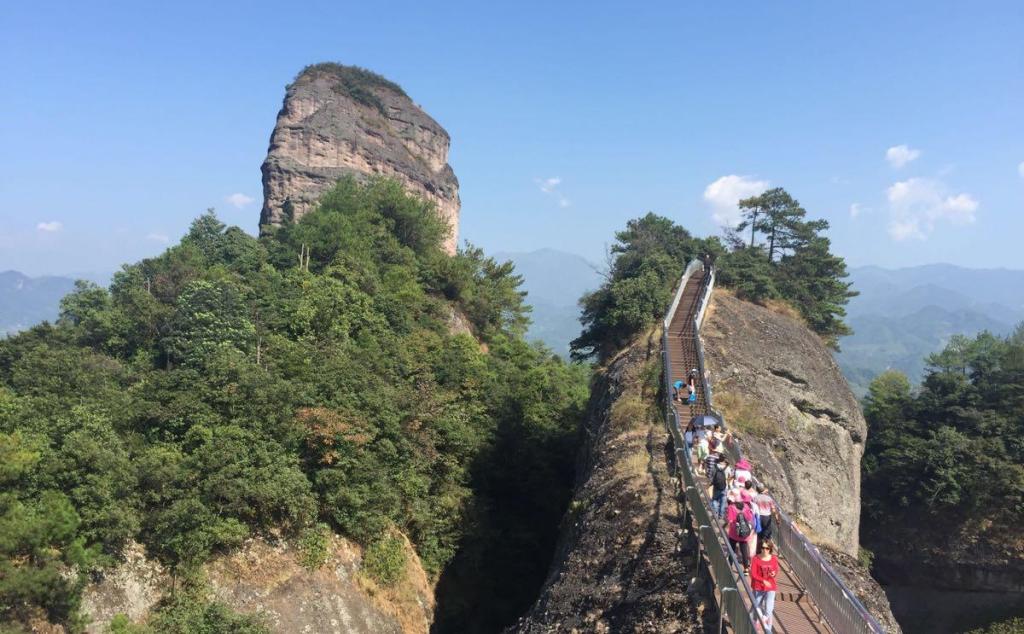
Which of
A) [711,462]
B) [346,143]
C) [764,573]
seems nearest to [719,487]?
[711,462]

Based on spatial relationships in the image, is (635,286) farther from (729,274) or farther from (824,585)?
(824,585)

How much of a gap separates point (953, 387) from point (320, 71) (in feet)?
201

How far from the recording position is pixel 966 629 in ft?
93.2

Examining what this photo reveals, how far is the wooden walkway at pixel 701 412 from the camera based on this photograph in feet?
28.0

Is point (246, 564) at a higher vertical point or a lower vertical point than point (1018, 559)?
lower

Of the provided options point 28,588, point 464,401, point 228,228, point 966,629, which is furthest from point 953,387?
point 228,228

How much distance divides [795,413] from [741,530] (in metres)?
13.3

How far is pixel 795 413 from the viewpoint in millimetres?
20766

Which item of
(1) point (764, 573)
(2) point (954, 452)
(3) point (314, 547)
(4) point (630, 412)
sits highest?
(2) point (954, 452)

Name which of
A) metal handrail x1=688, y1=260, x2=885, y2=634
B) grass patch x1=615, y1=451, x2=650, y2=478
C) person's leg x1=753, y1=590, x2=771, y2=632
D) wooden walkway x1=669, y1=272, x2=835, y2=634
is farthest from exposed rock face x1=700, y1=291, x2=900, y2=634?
person's leg x1=753, y1=590, x2=771, y2=632

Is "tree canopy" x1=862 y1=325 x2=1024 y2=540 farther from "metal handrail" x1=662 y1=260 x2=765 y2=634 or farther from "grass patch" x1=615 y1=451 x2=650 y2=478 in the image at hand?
"metal handrail" x1=662 y1=260 x2=765 y2=634

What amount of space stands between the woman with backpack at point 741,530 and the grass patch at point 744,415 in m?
8.40

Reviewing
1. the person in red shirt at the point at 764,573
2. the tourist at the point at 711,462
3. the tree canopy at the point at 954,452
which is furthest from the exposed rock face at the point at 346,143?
the person in red shirt at the point at 764,573

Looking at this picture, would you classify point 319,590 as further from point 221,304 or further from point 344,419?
point 221,304
